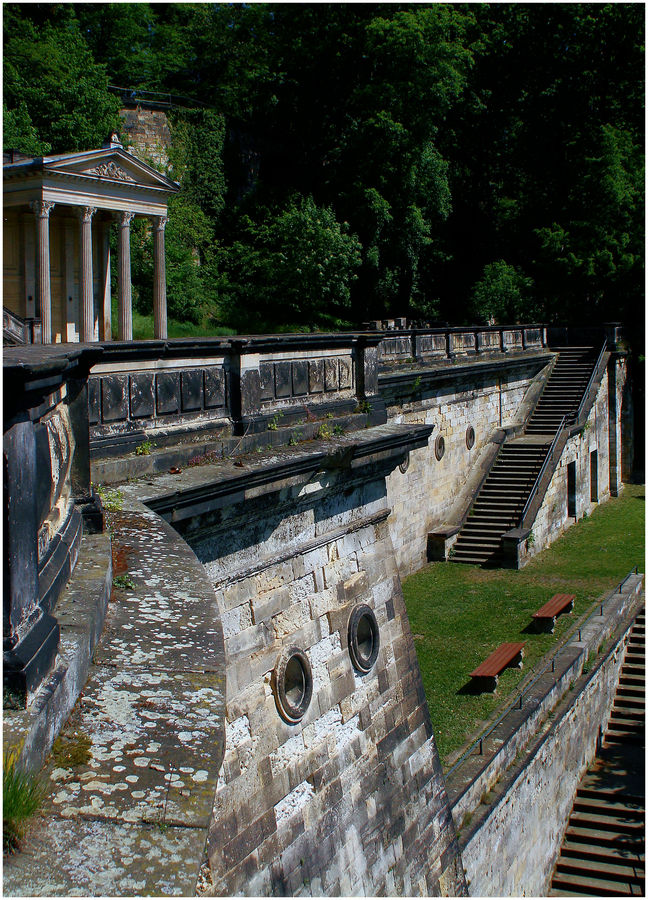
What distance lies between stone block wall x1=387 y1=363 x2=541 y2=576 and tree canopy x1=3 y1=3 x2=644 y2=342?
10456mm

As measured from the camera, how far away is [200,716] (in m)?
3.14

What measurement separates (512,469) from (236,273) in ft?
55.5

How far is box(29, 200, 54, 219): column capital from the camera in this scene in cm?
2047

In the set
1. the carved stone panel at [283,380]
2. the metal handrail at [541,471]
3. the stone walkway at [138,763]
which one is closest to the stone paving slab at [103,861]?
the stone walkway at [138,763]

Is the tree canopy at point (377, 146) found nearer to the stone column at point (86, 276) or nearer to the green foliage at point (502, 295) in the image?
the green foliage at point (502, 295)

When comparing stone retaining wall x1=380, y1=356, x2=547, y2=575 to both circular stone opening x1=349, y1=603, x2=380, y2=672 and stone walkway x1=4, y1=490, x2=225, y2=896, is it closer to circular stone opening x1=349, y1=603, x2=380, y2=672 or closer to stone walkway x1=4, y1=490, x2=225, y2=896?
circular stone opening x1=349, y1=603, x2=380, y2=672

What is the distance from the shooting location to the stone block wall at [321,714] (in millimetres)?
6246

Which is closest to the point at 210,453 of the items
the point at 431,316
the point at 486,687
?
the point at 486,687

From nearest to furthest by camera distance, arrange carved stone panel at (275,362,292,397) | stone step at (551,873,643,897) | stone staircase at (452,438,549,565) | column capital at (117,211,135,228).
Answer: carved stone panel at (275,362,292,397) → stone step at (551,873,643,897) → stone staircase at (452,438,549,565) → column capital at (117,211,135,228)

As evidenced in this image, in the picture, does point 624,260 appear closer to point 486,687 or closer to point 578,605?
point 578,605

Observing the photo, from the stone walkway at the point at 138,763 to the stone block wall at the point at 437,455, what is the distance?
576 inches

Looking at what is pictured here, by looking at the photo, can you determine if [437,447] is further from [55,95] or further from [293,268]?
[55,95]

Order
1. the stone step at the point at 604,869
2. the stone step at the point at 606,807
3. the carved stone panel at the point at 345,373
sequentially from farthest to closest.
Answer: the stone step at the point at 606,807, the stone step at the point at 604,869, the carved stone panel at the point at 345,373

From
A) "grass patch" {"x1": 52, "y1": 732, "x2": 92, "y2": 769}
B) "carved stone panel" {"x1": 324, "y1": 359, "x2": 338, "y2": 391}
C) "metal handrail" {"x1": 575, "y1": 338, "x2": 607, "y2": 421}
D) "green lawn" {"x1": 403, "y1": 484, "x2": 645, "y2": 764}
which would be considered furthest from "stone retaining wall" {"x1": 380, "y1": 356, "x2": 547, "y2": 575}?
"grass patch" {"x1": 52, "y1": 732, "x2": 92, "y2": 769}
